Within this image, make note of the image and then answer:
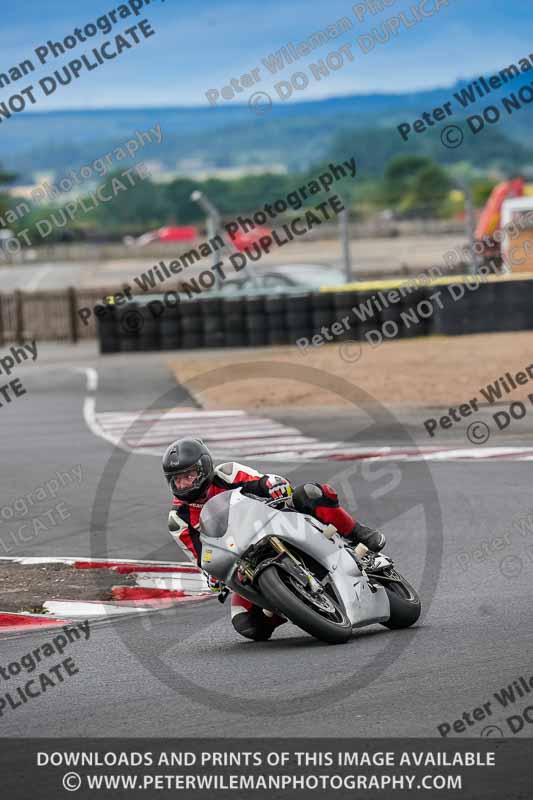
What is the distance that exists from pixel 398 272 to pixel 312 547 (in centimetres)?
3733

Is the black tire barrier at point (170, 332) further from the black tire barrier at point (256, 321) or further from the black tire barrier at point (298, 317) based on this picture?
the black tire barrier at point (298, 317)

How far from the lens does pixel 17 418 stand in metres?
20.0

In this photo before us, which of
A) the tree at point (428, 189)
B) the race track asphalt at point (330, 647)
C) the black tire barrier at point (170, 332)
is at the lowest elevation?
the race track asphalt at point (330, 647)

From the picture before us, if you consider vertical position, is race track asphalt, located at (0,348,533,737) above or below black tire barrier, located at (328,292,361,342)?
below

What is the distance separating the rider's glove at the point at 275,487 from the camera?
7195 millimetres

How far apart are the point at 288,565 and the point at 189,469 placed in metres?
0.85

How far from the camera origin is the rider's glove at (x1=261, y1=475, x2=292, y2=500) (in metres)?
7.20

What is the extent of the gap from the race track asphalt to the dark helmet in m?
0.91

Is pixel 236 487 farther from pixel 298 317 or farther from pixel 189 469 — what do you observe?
pixel 298 317

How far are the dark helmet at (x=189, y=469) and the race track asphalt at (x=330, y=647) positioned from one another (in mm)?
907

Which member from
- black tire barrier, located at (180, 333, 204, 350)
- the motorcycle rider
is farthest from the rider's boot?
black tire barrier, located at (180, 333, 204, 350)

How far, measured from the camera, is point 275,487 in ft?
23.7

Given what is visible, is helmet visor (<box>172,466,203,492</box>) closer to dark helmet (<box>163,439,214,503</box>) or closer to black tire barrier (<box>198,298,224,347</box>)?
dark helmet (<box>163,439,214,503</box>)
